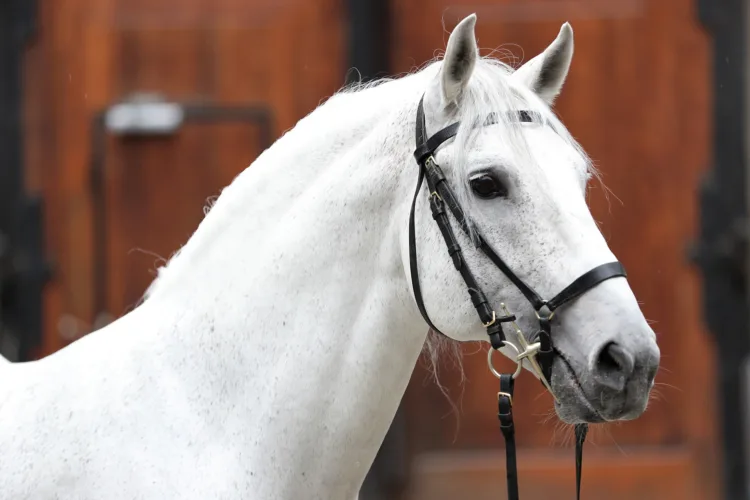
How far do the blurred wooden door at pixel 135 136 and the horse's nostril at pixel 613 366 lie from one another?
2.82 m

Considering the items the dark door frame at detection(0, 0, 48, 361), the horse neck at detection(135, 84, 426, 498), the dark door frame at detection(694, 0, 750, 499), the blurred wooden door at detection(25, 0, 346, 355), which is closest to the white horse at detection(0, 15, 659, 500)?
the horse neck at detection(135, 84, 426, 498)

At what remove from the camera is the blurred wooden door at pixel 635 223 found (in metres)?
4.15

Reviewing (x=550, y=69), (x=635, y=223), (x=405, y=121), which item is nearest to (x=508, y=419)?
(x=405, y=121)

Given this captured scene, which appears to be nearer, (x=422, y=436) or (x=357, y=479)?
(x=357, y=479)

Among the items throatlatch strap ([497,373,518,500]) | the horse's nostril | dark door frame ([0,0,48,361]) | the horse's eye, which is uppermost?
the horse's eye

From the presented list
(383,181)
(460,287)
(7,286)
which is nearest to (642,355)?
(460,287)

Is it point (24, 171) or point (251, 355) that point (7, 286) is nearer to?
point (24, 171)

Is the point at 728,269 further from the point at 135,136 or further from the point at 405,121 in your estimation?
the point at 405,121

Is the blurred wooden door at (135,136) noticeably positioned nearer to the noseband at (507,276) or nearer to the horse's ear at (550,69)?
the horse's ear at (550,69)

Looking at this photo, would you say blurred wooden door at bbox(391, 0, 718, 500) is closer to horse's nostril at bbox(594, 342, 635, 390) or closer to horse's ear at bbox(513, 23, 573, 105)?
horse's ear at bbox(513, 23, 573, 105)

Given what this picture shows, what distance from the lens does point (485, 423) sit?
4.20 meters

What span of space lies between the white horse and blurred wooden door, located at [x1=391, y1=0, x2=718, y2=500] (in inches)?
97.7

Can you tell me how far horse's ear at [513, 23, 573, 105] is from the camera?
72.3 inches

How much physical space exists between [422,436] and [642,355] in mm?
2794
